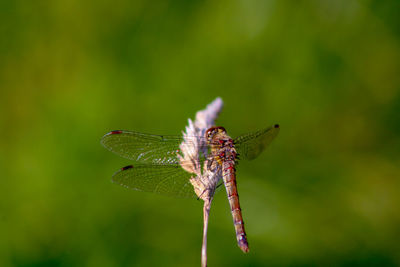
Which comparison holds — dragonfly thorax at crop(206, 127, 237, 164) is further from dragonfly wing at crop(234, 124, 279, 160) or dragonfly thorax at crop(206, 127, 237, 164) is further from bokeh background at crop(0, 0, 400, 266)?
bokeh background at crop(0, 0, 400, 266)

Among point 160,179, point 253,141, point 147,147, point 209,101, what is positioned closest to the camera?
point 160,179

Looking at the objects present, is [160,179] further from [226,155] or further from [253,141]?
[253,141]

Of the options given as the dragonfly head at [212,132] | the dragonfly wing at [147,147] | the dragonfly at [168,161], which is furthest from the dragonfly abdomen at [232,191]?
the dragonfly wing at [147,147]

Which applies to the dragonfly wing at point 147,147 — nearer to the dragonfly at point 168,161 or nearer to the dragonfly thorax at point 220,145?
the dragonfly at point 168,161

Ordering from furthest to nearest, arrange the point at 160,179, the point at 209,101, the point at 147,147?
1. the point at 209,101
2. the point at 147,147
3. the point at 160,179

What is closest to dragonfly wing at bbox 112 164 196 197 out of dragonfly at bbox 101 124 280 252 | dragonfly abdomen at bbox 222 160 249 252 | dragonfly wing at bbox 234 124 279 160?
dragonfly at bbox 101 124 280 252

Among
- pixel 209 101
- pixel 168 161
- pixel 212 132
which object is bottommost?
pixel 168 161

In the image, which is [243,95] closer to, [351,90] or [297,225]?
[351,90]

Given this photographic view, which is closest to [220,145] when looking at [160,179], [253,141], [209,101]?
[253,141]

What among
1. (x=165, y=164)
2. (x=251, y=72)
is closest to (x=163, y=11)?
→ (x=251, y=72)
